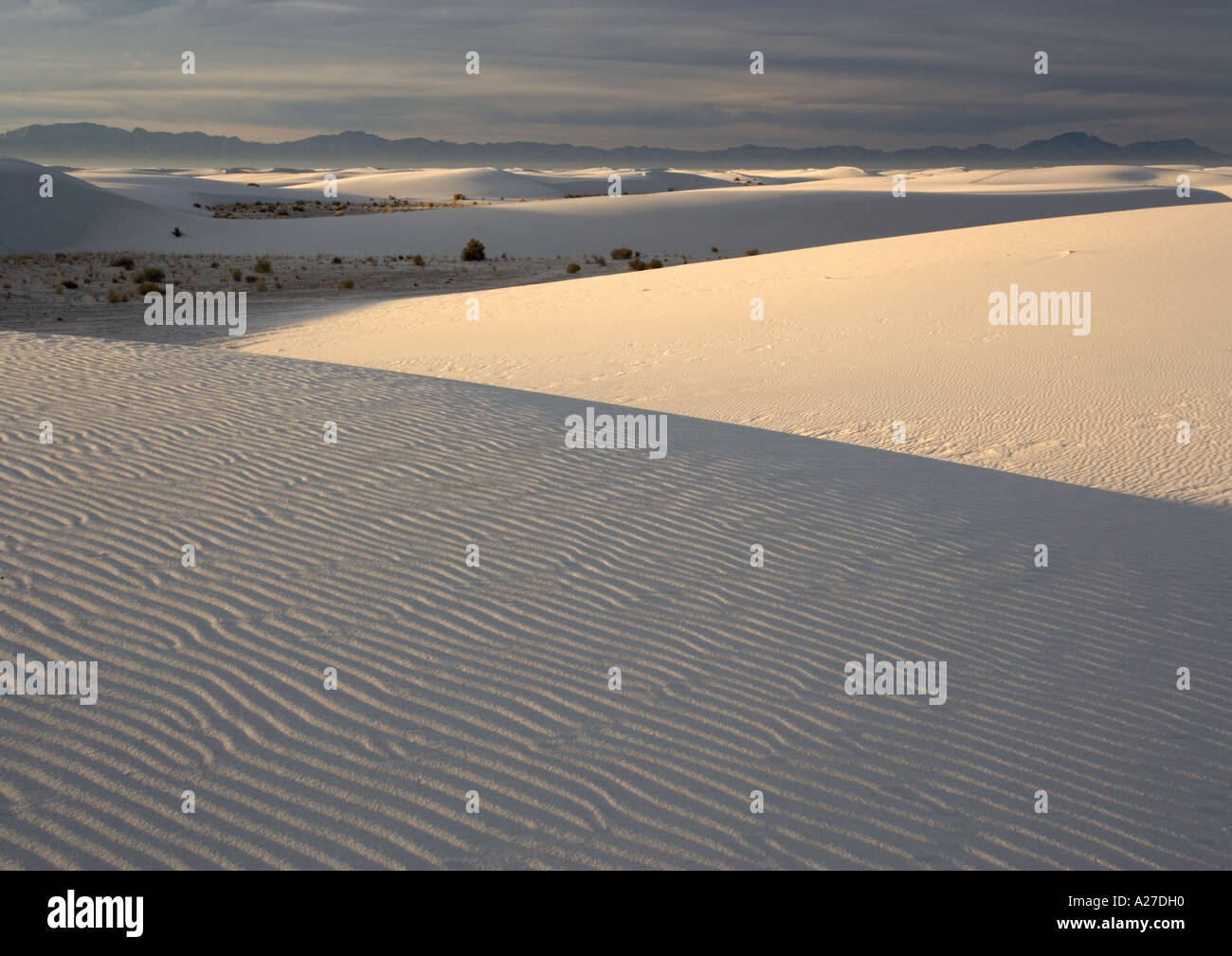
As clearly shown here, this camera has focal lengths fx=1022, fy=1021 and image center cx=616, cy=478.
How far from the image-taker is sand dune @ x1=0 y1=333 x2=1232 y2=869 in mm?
3520

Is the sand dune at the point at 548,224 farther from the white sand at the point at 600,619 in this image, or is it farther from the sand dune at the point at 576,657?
the sand dune at the point at 576,657

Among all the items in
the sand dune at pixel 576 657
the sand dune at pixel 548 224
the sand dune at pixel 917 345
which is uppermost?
the sand dune at pixel 548 224

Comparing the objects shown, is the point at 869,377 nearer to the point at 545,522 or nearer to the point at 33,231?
the point at 545,522

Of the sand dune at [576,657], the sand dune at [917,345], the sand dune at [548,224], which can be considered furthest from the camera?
the sand dune at [548,224]

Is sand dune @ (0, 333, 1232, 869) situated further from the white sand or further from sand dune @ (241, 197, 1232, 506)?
sand dune @ (241, 197, 1232, 506)

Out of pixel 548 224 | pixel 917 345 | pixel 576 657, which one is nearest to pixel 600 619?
pixel 576 657

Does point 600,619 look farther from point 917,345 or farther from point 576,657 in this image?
point 917,345

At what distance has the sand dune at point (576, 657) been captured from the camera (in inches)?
139

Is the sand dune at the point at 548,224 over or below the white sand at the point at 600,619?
over

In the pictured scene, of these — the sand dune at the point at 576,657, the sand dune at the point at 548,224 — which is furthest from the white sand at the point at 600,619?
the sand dune at the point at 548,224

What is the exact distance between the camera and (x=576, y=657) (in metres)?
4.68
